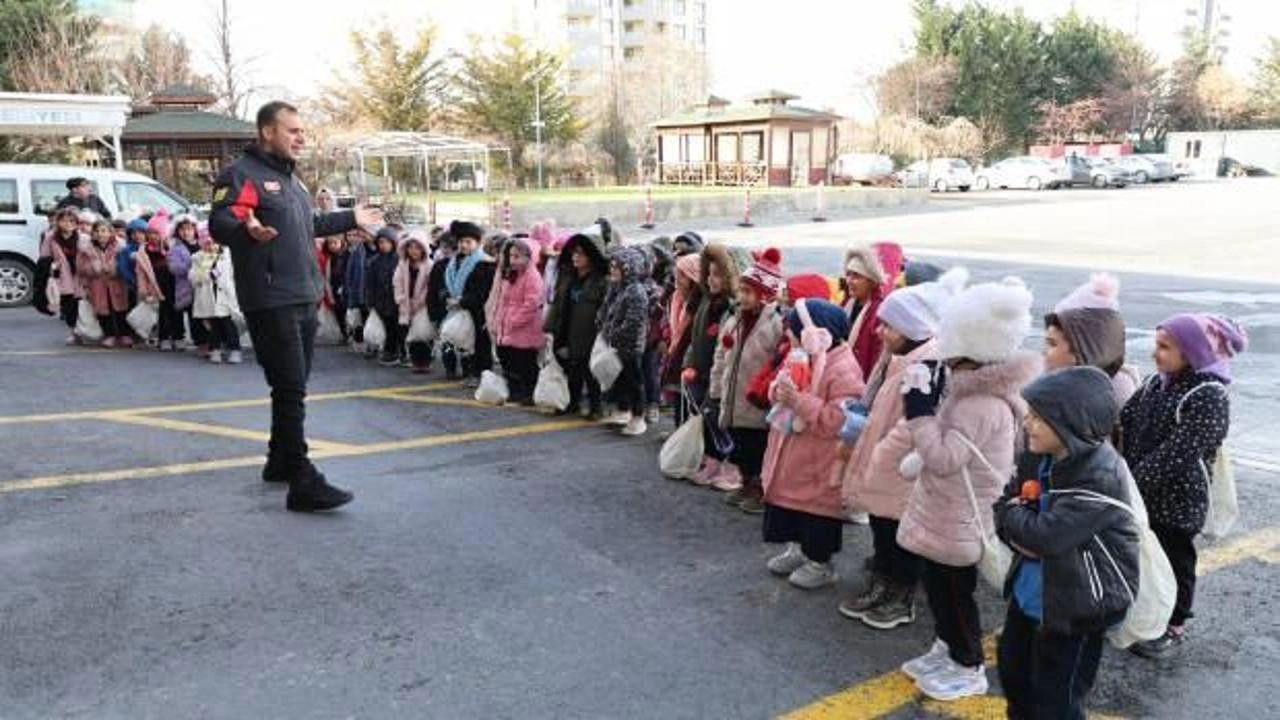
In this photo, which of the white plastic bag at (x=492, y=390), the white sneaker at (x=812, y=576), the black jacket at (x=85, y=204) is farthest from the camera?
the black jacket at (x=85, y=204)

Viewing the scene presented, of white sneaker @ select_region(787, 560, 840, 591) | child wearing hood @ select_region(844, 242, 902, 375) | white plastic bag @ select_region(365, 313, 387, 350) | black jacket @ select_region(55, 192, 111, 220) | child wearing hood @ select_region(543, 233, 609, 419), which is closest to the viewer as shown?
white sneaker @ select_region(787, 560, 840, 591)

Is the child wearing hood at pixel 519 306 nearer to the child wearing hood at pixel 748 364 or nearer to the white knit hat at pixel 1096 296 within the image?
the child wearing hood at pixel 748 364

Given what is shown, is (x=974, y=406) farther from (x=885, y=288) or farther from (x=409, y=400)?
(x=409, y=400)

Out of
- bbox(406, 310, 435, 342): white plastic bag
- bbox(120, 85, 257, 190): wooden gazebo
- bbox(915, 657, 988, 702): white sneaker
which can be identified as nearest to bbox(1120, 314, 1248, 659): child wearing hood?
bbox(915, 657, 988, 702): white sneaker

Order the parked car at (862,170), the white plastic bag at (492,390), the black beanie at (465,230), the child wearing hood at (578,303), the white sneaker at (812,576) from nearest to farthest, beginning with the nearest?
the white sneaker at (812,576), the child wearing hood at (578,303), the white plastic bag at (492,390), the black beanie at (465,230), the parked car at (862,170)

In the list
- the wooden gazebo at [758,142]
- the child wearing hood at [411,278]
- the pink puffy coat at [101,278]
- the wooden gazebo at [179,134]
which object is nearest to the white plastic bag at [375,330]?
the child wearing hood at [411,278]

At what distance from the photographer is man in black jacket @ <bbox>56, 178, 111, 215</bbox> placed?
1110 cm

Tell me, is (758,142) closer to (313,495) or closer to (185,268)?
(185,268)

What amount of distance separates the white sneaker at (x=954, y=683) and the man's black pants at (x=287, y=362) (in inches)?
131

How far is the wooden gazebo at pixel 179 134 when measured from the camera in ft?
64.7

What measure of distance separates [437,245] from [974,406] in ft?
21.3

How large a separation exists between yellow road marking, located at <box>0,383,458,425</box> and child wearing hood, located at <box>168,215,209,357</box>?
87.3 inches

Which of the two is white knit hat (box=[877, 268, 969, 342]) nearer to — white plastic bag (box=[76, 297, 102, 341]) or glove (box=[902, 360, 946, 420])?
glove (box=[902, 360, 946, 420])

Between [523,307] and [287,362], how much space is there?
253cm
